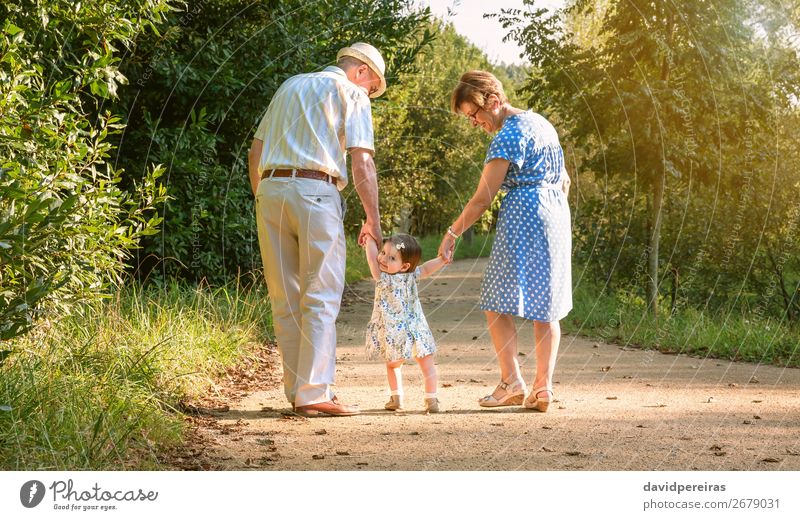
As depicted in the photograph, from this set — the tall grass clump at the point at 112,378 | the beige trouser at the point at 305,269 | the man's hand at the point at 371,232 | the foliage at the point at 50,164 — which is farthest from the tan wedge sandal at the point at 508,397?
the foliage at the point at 50,164

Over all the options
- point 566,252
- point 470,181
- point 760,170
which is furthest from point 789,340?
point 470,181

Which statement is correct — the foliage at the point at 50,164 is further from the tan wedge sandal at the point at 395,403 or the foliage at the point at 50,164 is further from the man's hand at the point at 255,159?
the tan wedge sandal at the point at 395,403

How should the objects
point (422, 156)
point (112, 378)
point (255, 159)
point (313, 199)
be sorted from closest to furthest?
point (112, 378) → point (313, 199) → point (255, 159) → point (422, 156)

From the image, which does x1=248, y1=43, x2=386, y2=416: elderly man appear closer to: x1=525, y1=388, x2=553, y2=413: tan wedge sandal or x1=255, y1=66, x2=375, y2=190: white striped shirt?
x1=255, y1=66, x2=375, y2=190: white striped shirt

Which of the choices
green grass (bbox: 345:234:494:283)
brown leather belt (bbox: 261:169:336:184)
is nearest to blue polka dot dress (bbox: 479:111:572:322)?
brown leather belt (bbox: 261:169:336:184)

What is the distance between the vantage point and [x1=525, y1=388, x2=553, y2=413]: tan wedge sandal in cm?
570

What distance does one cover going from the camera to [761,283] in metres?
10.7

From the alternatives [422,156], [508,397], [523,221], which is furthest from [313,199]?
[422,156]

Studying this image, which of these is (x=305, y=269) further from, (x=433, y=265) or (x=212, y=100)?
(x=212, y=100)

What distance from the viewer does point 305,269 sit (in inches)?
217

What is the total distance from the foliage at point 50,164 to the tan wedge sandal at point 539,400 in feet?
9.17

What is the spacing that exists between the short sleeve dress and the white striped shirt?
75cm

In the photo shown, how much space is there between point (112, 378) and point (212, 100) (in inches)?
182

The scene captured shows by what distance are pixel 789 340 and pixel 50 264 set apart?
20.6 feet
